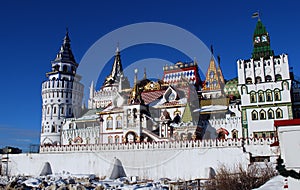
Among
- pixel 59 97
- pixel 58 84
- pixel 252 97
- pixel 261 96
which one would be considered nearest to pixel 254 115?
pixel 252 97

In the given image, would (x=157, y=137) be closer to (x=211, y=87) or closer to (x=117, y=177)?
(x=117, y=177)

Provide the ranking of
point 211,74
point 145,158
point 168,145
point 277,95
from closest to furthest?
point 168,145 < point 145,158 < point 277,95 < point 211,74

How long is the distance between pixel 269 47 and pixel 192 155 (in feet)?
61.9

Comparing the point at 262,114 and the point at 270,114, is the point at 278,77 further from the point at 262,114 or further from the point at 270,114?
the point at 262,114

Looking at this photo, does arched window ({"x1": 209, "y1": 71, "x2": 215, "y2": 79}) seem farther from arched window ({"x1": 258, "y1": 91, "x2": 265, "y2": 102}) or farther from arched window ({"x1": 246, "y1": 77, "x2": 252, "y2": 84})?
arched window ({"x1": 258, "y1": 91, "x2": 265, "y2": 102})

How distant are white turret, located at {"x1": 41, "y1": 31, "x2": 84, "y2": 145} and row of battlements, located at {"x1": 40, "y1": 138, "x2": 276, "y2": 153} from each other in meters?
15.5

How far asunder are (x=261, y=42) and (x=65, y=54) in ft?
113

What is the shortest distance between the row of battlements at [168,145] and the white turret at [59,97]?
15479mm

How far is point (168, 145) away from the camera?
2966 centimetres

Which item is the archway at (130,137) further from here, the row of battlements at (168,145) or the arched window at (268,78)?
the arched window at (268,78)

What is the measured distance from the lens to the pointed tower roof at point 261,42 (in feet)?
125

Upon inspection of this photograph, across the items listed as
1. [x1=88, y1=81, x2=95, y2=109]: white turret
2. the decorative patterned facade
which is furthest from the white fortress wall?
[x1=88, y1=81, x2=95, y2=109]: white turret

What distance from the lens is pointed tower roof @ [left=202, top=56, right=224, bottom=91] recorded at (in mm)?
46737

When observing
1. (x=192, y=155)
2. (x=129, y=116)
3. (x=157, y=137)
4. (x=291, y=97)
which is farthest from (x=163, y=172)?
(x=291, y=97)
